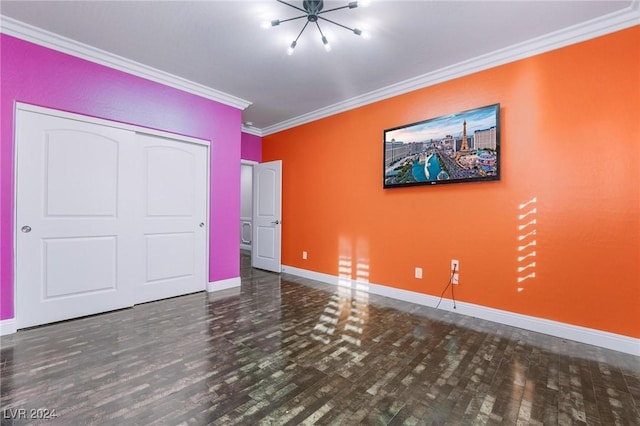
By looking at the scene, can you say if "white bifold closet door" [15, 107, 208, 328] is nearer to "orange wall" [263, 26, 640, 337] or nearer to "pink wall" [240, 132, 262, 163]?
"pink wall" [240, 132, 262, 163]

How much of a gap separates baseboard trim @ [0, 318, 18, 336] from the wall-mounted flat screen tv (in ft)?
13.4

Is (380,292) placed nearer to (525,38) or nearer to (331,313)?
(331,313)

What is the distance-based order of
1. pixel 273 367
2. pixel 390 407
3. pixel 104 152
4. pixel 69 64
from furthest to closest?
pixel 104 152
pixel 69 64
pixel 273 367
pixel 390 407

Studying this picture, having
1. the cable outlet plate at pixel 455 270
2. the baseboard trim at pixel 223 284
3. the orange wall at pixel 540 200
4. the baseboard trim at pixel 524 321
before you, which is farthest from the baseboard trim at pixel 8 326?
the cable outlet plate at pixel 455 270

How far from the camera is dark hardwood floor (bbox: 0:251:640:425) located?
1.61 meters

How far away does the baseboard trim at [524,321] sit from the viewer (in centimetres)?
239

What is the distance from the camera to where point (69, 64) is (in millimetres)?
2898

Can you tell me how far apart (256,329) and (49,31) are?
338cm

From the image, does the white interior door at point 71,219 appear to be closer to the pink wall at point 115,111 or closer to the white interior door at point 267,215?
the pink wall at point 115,111

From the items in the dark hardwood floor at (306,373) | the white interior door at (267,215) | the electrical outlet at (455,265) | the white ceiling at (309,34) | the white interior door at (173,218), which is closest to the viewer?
the dark hardwood floor at (306,373)

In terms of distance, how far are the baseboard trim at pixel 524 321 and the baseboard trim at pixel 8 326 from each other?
3608mm

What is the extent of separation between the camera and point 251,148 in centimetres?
565

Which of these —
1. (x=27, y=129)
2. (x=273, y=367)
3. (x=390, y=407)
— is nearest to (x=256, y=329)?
(x=273, y=367)

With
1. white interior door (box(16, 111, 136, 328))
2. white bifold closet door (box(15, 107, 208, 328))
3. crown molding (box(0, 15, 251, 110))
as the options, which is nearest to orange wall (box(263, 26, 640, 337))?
crown molding (box(0, 15, 251, 110))
